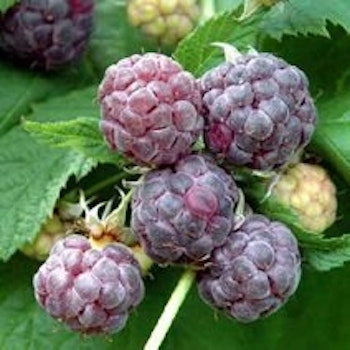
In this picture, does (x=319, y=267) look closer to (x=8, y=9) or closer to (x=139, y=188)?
(x=139, y=188)

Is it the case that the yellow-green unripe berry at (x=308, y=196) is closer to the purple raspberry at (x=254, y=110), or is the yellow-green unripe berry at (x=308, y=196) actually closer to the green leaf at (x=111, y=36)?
the purple raspberry at (x=254, y=110)

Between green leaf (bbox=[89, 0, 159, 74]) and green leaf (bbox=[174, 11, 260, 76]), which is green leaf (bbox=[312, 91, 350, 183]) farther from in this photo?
green leaf (bbox=[89, 0, 159, 74])

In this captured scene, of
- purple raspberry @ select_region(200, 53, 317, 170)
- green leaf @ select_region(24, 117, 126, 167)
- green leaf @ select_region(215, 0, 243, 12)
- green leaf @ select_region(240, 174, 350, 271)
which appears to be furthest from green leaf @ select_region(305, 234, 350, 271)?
green leaf @ select_region(215, 0, 243, 12)

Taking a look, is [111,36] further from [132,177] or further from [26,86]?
[132,177]

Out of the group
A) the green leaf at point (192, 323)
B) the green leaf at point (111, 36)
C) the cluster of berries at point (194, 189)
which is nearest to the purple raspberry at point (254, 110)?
the cluster of berries at point (194, 189)

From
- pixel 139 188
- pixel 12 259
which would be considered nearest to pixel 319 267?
pixel 139 188
